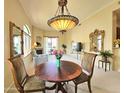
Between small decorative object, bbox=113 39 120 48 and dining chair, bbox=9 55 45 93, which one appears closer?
dining chair, bbox=9 55 45 93

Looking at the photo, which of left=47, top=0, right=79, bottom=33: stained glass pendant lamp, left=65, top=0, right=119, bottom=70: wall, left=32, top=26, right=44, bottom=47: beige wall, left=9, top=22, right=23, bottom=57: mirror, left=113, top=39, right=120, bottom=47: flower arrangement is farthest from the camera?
left=32, top=26, right=44, bottom=47: beige wall

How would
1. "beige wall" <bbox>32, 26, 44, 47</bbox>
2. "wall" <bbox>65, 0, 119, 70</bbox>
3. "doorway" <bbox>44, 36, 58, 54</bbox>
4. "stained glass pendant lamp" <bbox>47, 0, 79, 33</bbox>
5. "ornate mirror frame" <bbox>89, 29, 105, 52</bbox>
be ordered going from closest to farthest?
"stained glass pendant lamp" <bbox>47, 0, 79, 33</bbox> → "wall" <bbox>65, 0, 119, 70</bbox> → "ornate mirror frame" <bbox>89, 29, 105, 52</bbox> → "beige wall" <bbox>32, 26, 44, 47</bbox> → "doorway" <bbox>44, 36, 58, 54</bbox>

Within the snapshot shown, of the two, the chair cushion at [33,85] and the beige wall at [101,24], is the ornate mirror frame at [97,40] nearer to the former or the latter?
the beige wall at [101,24]

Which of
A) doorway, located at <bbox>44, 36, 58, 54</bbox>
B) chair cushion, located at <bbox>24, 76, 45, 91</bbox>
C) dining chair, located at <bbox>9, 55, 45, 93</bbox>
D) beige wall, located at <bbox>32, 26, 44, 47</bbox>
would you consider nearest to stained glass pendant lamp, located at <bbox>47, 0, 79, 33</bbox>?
dining chair, located at <bbox>9, 55, 45, 93</bbox>

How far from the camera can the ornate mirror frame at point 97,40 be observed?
21.1 ft

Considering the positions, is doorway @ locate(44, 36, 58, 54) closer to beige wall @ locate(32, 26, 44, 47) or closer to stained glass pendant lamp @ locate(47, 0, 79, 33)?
beige wall @ locate(32, 26, 44, 47)

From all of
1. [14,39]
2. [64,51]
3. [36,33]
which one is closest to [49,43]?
[36,33]

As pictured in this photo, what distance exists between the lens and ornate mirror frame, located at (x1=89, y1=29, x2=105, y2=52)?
6.43 metres

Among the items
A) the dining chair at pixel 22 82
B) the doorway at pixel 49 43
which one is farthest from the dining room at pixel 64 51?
the doorway at pixel 49 43

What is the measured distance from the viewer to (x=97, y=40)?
6.96 metres

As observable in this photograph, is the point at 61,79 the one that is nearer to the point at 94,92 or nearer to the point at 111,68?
the point at 94,92

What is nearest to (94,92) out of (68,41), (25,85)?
(25,85)
